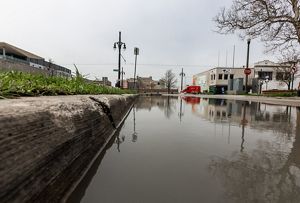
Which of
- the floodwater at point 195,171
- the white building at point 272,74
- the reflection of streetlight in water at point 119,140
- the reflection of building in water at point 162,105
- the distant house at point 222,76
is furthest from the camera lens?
the distant house at point 222,76

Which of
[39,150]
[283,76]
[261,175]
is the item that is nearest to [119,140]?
[261,175]

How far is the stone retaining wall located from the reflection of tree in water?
166 cm

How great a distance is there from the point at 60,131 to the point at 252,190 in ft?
6.84

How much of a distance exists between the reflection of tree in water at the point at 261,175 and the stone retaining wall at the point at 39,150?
5.45 feet

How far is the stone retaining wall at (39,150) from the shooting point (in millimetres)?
1534

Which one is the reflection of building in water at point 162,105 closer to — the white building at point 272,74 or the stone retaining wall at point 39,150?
the stone retaining wall at point 39,150

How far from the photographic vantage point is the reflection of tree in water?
2543mm

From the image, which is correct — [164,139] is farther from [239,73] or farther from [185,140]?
[239,73]

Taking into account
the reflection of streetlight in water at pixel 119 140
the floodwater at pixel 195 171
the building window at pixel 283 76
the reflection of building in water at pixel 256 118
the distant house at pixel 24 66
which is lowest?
the reflection of streetlight in water at pixel 119 140

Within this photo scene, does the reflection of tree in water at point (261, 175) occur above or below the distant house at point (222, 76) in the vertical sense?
below

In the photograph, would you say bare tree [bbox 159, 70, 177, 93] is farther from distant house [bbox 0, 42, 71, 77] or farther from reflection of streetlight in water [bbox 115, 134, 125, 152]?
reflection of streetlight in water [bbox 115, 134, 125, 152]

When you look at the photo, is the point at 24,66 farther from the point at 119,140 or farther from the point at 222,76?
the point at 222,76

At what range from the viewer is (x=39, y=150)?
189cm

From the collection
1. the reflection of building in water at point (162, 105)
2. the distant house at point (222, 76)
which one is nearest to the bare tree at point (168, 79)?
the distant house at point (222, 76)
